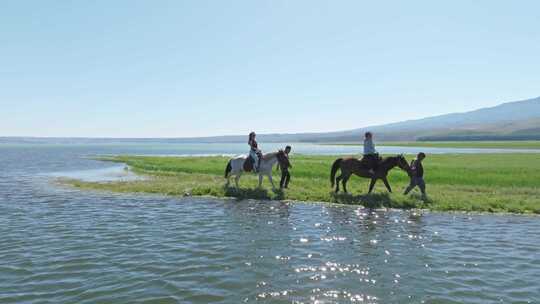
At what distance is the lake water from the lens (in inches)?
338

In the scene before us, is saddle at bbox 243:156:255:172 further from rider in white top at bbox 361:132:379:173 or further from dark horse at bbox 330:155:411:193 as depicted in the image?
rider in white top at bbox 361:132:379:173

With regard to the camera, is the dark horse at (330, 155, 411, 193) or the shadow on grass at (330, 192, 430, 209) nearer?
the shadow on grass at (330, 192, 430, 209)

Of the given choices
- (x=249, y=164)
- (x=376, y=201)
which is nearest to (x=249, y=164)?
(x=249, y=164)

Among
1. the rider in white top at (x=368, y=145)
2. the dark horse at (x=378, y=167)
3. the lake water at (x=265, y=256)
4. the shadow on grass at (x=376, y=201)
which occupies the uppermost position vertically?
the rider in white top at (x=368, y=145)

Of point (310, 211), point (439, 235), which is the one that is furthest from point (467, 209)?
point (310, 211)

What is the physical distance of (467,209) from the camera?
59.9 ft

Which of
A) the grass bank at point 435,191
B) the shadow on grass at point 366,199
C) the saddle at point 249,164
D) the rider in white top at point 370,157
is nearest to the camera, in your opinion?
the grass bank at point 435,191

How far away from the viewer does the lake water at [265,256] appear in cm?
859

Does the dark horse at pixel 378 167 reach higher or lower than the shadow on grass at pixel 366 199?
higher

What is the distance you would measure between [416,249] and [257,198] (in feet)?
37.9

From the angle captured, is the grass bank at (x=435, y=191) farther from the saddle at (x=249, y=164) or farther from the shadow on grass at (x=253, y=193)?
the saddle at (x=249, y=164)

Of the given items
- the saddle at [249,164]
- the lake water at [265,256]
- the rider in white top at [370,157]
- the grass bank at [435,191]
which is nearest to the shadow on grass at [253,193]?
the grass bank at [435,191]

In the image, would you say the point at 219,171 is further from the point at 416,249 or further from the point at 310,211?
the point at 416,249

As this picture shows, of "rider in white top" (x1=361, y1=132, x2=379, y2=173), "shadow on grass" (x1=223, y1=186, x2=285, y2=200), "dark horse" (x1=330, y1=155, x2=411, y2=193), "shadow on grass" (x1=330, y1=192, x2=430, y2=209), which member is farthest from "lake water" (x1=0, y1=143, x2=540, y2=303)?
"rider in white top" (x1=361, y1=132, x2=379, y2=173)
